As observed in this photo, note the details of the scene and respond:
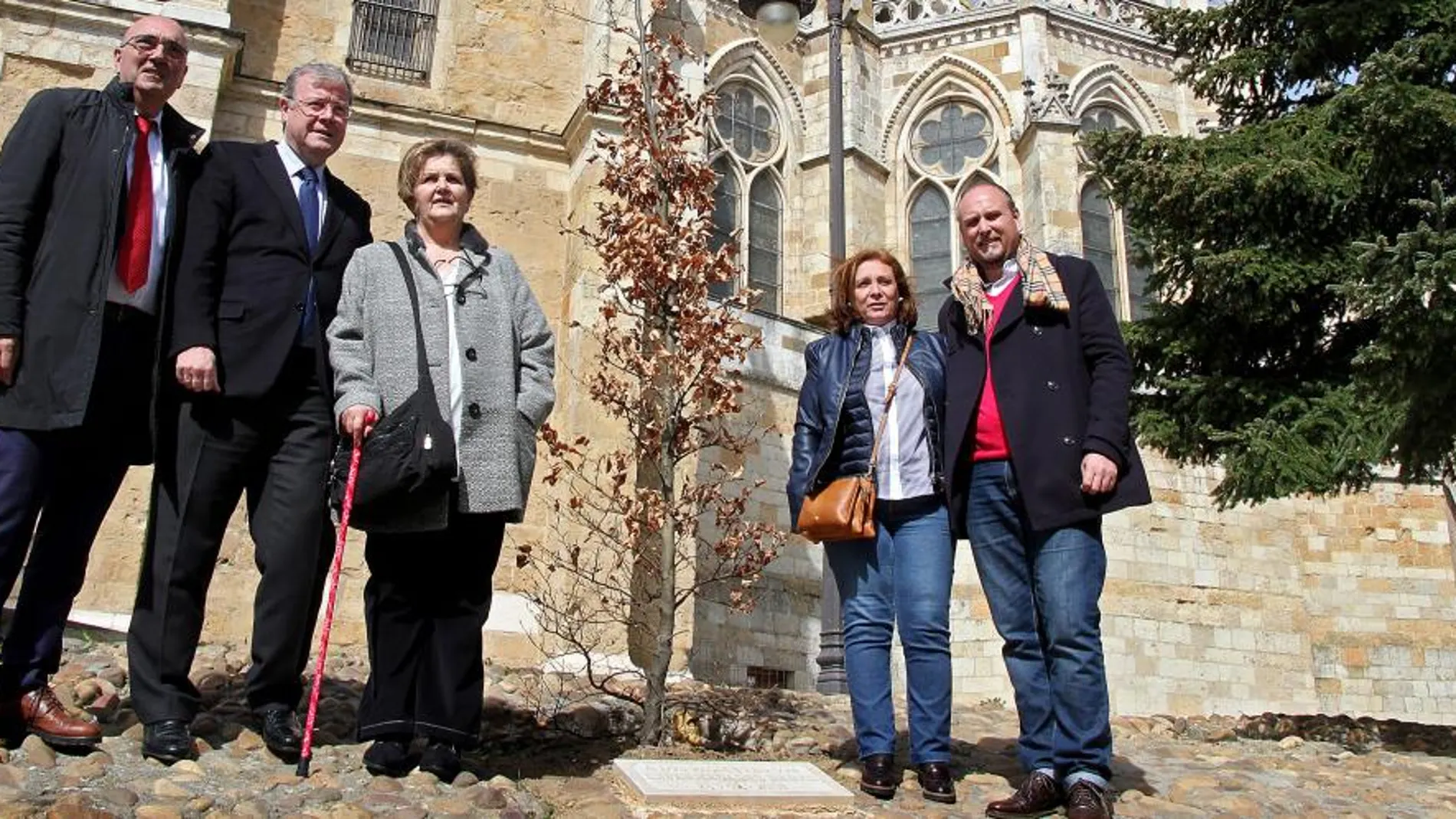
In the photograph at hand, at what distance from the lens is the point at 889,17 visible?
19156 mm

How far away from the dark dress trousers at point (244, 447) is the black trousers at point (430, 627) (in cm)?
27

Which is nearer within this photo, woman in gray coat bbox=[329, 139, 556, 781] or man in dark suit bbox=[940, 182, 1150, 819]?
woman in gray coat bbox=[329, 139, 556, 781]

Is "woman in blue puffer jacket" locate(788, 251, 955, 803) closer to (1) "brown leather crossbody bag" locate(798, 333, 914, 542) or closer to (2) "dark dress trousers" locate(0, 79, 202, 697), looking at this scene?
(1) "brown leather crossbody bag" locate(798, 333, 914, 542)

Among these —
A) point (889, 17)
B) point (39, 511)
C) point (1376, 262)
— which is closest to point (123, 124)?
point (39, 511)

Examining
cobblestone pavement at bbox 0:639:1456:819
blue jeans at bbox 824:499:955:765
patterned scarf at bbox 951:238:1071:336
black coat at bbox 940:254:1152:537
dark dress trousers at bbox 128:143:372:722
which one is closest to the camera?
cobblestone pavement at bbox 0:639:1456:819

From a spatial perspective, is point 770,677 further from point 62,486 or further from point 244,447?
point 62,486

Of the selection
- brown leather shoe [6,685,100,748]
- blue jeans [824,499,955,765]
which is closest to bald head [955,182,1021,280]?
blue jeans [824,499,955,765]

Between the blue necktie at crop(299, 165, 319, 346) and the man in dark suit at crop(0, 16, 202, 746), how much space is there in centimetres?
36

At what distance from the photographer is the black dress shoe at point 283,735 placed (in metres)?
3.61

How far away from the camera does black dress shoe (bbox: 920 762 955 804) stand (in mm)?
3830

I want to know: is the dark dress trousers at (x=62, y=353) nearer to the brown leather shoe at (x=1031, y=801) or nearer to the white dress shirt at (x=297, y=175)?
the white dress shirt at (x=297, y=175)

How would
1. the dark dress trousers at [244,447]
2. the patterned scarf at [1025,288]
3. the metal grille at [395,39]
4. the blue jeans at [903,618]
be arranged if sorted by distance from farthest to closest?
the metal grille at [395,39]
the patterned scarf at [1025,288]
the blue jeans at [903,618]
the dark dress trousers at [244,447]

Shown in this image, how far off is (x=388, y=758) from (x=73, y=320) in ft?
5.31

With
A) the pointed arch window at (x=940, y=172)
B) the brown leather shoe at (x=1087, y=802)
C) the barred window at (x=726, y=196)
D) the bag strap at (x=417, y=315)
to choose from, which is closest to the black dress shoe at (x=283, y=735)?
the bag strap at (x=417, y=315)
